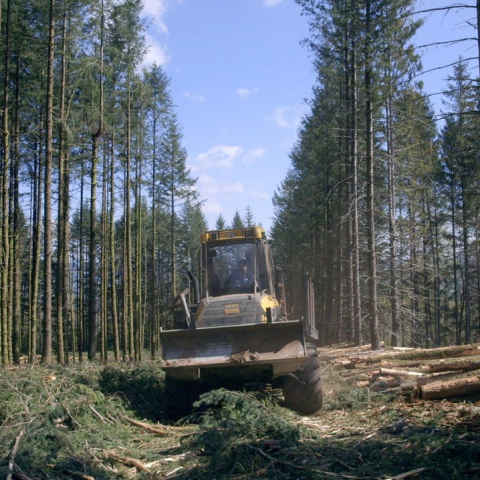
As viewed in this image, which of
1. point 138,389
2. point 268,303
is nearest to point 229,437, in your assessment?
point 268,303

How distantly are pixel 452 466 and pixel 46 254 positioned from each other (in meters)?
14.8

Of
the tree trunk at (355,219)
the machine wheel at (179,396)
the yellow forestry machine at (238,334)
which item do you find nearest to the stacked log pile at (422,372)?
the yellow forestry machine at (238,334)

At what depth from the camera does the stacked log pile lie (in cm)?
946

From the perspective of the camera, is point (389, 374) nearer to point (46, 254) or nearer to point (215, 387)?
point (215, 387)

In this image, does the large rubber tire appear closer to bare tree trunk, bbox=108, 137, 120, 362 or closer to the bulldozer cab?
the bulldozer cab

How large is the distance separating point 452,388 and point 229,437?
4097mm

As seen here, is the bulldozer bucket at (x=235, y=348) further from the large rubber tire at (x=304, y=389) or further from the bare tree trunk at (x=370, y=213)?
the bare tree trunk at (x=370, y=213)

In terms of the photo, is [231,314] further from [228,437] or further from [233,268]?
[228,437]

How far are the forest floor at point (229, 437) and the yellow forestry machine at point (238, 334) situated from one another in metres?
0.49

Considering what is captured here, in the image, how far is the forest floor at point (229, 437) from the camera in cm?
627

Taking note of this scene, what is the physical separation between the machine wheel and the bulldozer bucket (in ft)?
3.10

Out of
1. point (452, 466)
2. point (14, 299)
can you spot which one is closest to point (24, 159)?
point (14, 299)

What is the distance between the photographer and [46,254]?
59.0 feet

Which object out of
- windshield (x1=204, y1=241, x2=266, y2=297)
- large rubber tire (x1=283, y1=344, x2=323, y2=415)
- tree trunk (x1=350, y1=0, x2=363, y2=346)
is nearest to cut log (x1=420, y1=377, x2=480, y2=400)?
large rubber tire (x1=283, y1=344, x2=323, y2=415)
